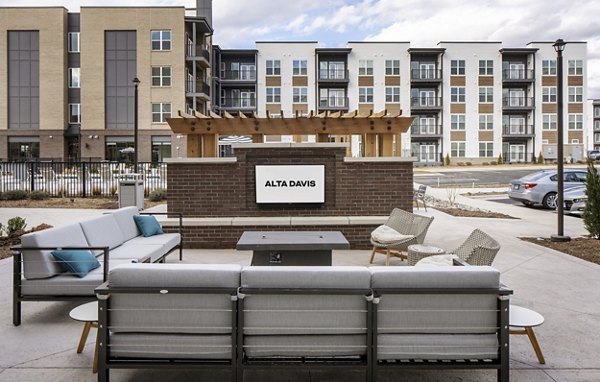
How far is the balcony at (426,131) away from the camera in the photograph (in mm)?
54562

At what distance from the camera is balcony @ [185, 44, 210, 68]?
4375cm

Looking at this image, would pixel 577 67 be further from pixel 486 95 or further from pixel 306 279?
pixel 306 279

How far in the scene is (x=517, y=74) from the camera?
55406 mm

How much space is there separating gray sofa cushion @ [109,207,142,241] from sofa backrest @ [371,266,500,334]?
5480 mm

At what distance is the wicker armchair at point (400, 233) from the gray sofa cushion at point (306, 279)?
4.69 metres

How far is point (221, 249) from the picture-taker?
1020 centimetres

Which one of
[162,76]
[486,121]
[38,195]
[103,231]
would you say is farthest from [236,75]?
[103,231]

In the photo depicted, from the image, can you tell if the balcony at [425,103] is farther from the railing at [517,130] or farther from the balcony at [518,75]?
the railing at [517,130]

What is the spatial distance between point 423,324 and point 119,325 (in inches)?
88.8

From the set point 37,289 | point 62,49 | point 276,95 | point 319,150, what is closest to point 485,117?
point 276,95

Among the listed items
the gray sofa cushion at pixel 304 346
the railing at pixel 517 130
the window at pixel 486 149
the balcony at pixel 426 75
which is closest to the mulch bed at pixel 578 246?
the gray sofa cushion at pixel 304 346

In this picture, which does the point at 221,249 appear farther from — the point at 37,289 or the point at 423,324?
the point at 423,324

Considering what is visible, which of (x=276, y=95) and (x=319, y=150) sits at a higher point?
(x=276, y=95)

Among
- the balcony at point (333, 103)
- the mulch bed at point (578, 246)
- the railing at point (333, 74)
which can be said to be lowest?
the mulch bed at point (578, 246)
